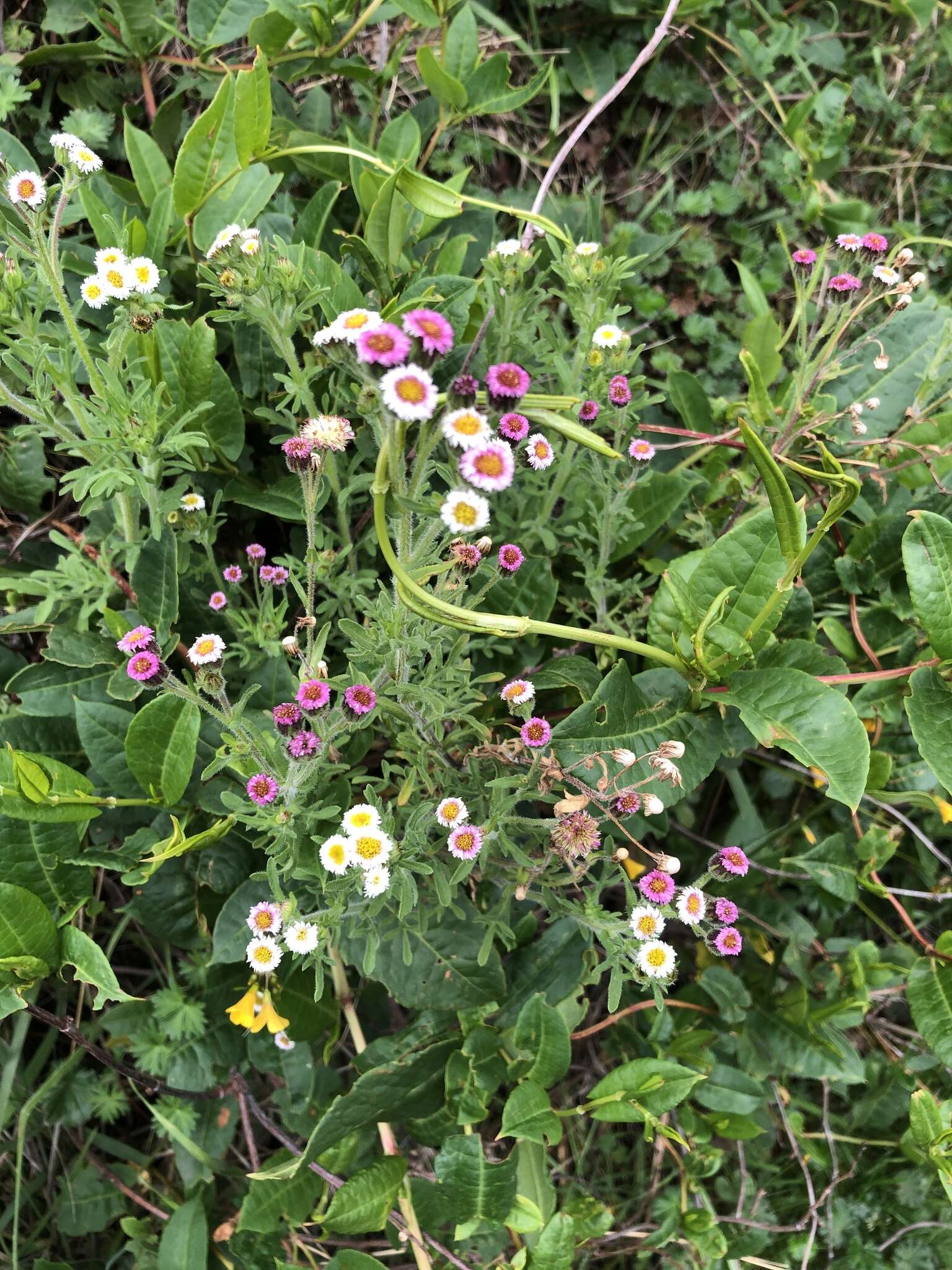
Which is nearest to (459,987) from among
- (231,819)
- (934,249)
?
(231,819)

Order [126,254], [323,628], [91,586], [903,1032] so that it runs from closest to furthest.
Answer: [323,628] → [126,254] → [91,586] → [903,1032]

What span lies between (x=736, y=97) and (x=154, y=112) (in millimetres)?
1838

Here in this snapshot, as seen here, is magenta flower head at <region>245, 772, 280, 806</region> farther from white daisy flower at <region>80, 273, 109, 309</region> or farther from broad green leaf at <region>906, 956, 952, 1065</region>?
broad green leaf at <region>906, 956, 952, 1065</region>

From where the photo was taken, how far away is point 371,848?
152 cm

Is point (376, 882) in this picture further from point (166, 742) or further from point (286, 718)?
point (166, 742)

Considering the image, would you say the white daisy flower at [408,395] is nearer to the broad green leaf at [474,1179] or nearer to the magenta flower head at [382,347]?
the magenta flower head at [382,347]

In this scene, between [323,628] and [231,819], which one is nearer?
[323,628]

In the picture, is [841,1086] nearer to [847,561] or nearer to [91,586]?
[847,561]

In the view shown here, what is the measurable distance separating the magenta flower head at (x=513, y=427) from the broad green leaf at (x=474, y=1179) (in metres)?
1.43

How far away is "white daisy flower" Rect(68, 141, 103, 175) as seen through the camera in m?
1.57

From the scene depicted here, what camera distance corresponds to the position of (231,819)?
1.73 metres

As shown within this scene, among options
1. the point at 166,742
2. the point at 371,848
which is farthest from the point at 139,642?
the point at 371,848

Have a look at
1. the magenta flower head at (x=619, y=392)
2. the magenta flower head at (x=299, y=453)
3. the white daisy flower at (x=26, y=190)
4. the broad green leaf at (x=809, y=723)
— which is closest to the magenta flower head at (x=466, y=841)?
the broad green leaf at (x=809, y=723)

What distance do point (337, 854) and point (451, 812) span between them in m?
0.21
